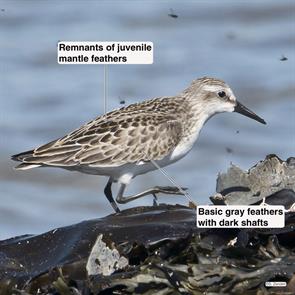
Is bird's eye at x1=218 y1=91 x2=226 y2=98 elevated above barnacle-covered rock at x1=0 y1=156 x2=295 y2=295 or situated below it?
above

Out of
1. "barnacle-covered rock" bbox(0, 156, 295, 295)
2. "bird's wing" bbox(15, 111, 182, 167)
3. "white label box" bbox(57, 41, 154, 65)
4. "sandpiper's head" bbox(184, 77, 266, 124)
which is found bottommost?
"barnacle-covered rock" bbox(0, 156, 295, 295)

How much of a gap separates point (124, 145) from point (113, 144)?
0.07m

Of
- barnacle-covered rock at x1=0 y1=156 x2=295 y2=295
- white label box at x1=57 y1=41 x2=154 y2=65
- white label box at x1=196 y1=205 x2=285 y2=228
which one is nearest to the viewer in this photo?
barnacle-covered rock at x1=0 y1=156 x2=295 y2=295

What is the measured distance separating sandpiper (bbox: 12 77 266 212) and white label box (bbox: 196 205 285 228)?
72.6 inches

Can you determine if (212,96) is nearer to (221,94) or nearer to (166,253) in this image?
(221,94)

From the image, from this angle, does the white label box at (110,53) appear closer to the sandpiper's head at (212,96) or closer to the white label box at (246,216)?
the sandpiper's head at (212,96)

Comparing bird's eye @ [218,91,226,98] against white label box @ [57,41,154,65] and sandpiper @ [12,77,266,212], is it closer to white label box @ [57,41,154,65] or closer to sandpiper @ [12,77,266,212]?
sandpiper @ [12,77,266,212]

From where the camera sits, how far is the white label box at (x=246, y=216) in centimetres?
653

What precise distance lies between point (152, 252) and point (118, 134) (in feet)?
7.60

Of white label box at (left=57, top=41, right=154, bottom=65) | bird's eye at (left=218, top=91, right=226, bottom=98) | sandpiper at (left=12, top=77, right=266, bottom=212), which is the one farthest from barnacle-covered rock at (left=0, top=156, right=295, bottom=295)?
bird's eye at (left=218, top=91, right=226, bottom=98)

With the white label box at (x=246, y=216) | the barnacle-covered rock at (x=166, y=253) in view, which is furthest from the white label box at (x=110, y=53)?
the white label box at (x=246, y=216)

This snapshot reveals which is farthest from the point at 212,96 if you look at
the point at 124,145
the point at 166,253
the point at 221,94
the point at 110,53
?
the point at 166,253

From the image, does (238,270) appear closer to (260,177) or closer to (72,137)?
(260,177)

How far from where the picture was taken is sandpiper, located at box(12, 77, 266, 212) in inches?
340
